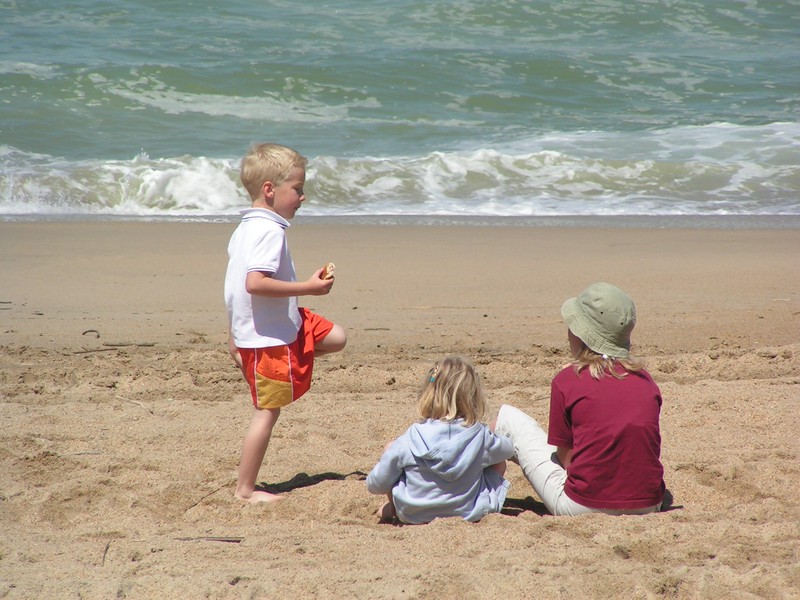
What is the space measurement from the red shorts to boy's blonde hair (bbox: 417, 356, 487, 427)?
1.52ft

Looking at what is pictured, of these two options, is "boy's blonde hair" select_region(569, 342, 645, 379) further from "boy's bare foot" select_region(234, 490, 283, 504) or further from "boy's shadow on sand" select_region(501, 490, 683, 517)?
"boy's bare foot" select_region(234, 490, 283, 504)

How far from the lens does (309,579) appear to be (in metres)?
2.47

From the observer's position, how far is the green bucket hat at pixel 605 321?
2920mm

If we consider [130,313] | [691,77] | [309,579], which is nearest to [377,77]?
[691,77]

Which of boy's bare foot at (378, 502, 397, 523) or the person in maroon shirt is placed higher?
the person in maroon shirt

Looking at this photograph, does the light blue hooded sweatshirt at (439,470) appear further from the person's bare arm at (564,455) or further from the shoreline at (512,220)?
the shoreline at (512,220)

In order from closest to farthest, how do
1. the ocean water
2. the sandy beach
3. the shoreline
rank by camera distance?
1. the sandy beach
2. the shoreline
3. the ocean water

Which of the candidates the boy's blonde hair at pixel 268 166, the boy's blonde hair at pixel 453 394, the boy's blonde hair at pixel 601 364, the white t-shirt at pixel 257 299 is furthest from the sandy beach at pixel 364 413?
the boy's blonde hair at pixel 268 166

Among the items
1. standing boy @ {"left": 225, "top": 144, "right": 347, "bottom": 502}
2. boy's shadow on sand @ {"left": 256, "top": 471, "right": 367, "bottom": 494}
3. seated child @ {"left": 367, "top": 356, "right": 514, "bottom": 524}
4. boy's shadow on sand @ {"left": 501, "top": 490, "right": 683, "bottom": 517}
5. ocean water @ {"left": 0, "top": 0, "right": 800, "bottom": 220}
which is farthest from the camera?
ocean water @ {"left": 0, "top": 0, "right": 800, "bottom": 220}

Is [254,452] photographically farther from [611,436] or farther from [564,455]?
[611,436]

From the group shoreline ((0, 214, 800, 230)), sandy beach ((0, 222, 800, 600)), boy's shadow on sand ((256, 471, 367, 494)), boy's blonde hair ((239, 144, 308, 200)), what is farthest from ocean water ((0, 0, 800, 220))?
boy's blonde hair ((239, 144, 308, 200))

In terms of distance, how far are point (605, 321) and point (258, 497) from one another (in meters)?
1.44

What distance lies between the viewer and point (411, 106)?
14547mm

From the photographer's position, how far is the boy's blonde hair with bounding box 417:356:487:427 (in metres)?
2.99
